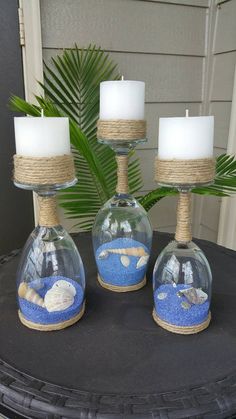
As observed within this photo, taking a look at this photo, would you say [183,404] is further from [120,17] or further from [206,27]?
[206,27]

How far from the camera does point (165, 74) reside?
1409 millimetres

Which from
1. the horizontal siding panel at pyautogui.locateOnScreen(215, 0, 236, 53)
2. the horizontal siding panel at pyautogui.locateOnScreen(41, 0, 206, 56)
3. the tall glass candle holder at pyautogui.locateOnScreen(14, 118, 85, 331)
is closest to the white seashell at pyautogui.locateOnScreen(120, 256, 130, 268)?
the tall glass candle holder at pyautogui.locateOnScreen(14, 118, 85, 331)

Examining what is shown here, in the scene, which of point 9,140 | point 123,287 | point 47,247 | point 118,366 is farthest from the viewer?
point 9,140

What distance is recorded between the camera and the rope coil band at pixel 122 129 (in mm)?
667

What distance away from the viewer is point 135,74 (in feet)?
4.49

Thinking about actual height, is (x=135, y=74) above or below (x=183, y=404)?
above

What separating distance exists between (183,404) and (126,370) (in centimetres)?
10

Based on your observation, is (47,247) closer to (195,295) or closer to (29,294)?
(29,294)

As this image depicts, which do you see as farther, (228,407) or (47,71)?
(47,71)

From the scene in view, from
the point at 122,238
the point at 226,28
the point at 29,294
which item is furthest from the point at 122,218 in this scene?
the point at 226,28

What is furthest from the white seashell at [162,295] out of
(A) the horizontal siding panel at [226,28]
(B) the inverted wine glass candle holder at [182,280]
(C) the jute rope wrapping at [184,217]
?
(A) the horizontal siding panel at [226,28]

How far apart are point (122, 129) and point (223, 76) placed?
0.93 metres

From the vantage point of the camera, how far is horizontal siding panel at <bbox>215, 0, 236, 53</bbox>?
1312 millimetres

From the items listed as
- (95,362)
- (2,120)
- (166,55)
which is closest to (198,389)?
(95,362)
